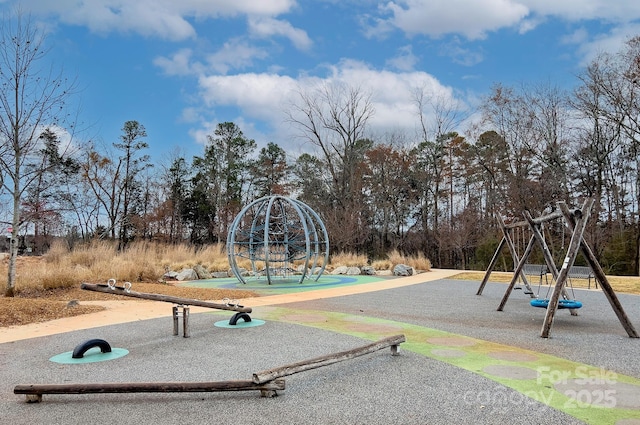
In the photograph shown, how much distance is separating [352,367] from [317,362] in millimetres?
637

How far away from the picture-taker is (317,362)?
12.0ft

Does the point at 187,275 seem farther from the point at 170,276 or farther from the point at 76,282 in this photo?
the point at 76,282

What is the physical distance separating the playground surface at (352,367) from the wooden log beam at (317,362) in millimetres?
160

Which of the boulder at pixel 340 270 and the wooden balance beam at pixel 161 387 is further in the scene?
the boulder at pixel 340 270

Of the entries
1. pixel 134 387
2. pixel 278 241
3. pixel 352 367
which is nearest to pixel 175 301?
pixel 134 387

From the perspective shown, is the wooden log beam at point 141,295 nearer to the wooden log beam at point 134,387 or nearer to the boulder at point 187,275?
the wooden log beam at point 134,387

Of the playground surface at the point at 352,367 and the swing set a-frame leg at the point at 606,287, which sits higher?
the swing set a-frame leg at the point at 606,287

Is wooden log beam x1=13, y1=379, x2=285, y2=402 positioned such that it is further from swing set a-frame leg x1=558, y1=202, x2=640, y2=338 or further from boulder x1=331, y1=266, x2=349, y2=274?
boulder x1=331, y1=266, x2=349, y2=274

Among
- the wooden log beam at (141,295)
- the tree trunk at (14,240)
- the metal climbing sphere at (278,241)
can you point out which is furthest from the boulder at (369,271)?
the tree trunk at (14,240)

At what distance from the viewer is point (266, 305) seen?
8227mm

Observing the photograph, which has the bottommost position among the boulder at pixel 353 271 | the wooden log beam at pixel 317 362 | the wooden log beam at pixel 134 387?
the boulder at pixel 353 271

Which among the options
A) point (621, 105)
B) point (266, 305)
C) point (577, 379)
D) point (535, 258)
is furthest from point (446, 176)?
point (577, 379)

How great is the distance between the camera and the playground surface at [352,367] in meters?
3.03

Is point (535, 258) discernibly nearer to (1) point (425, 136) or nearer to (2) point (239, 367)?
(1) point (425, 136)
